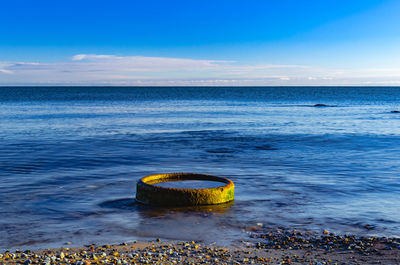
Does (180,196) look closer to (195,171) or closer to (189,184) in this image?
(189,184)

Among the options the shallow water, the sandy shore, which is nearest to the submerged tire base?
the shallow water

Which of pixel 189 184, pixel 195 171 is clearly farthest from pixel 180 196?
pixel 195 171

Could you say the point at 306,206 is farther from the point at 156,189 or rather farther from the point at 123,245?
the point at 123,245

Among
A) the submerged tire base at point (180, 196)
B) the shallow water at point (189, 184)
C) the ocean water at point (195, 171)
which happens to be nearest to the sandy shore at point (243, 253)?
the ocean water at point (195, 171)

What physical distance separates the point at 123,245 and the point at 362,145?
14.7m

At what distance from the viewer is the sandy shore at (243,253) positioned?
5203 millimetres

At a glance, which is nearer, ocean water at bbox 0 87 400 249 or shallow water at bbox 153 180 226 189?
ocean water at bbox 0 87 400 249

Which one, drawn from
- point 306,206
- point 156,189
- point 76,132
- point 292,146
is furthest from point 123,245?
point 76,132

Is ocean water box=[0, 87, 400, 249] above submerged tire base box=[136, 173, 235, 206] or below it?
below

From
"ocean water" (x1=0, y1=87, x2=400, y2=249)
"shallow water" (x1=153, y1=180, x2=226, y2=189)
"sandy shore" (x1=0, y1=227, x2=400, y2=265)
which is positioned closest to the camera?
"sandy shore" (x1=0, y1=227, x2=400, y2=265)

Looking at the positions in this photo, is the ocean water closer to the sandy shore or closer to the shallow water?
the sandy shore

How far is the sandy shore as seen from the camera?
5.20m

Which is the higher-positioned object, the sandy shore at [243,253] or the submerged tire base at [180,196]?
the submerged tire base at [180,196]

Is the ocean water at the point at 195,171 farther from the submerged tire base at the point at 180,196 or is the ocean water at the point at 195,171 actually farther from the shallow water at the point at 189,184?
the shallow water at the point at 189,184
